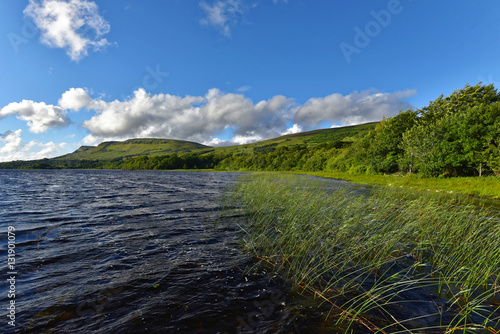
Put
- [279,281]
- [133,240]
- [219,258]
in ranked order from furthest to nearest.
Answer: [133,240] → [219,258] → [279,281]

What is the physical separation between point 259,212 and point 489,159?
141ft

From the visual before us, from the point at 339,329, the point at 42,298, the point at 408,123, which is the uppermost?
the point at 408,123

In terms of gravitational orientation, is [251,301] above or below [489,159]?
below

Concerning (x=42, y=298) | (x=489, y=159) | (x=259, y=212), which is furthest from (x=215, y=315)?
(x=489, y=159)

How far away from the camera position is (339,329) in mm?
4746

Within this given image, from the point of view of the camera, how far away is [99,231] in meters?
11.2

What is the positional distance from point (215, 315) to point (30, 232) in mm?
11858

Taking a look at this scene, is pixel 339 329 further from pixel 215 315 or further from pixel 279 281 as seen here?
pixel 215 315

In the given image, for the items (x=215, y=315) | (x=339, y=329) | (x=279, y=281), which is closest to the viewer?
(x=339, y=329)

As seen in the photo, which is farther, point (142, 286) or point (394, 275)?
point (142, 286)

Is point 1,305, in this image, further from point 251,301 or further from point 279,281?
point 279,281

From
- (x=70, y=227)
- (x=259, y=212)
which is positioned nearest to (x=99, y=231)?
(x=70, y=227)

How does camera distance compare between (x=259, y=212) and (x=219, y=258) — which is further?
(x=259, y=212)

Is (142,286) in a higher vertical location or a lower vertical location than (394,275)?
lower
